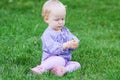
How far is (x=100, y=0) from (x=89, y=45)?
429cm

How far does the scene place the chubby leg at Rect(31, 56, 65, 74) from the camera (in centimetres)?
535

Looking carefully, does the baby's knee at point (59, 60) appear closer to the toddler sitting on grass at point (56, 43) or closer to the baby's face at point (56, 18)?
the toddler sitting on grass at point (56, 43)

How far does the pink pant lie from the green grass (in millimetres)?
95

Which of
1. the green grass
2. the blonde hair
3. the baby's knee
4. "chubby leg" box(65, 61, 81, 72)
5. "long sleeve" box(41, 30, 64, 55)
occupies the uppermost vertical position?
the blonde hair

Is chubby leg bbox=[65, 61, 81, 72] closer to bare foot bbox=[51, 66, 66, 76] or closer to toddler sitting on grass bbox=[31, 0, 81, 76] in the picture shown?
toddler sitting on grass bbox=[31, 0, 81, 76]

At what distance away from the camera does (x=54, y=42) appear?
17.8 ft

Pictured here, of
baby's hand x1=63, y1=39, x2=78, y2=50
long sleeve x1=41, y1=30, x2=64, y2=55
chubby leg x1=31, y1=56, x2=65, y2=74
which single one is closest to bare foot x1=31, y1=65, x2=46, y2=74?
chubby leg x1=31, y1=56, x2=65, y2=74

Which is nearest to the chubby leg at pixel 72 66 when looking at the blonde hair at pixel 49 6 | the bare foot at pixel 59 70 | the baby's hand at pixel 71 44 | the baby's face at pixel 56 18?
the bare foot at pixel 59 70

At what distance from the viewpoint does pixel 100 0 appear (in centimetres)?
1094

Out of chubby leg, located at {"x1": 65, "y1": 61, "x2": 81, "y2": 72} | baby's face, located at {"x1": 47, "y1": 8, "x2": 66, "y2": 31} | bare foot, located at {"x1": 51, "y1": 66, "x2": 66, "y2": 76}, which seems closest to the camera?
bare foot, located at {"x1": 51, "y1": 66, "x2": 66, "y2": 76}

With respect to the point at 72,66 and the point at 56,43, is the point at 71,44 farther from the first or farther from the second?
the point at 72,66

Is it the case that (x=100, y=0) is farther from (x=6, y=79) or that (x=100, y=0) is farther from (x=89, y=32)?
(x=6, y=79)

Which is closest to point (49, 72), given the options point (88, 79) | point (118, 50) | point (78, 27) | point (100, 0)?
point (88, 79)

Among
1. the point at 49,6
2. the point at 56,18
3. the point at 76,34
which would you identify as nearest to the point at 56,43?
the point at 56,18
